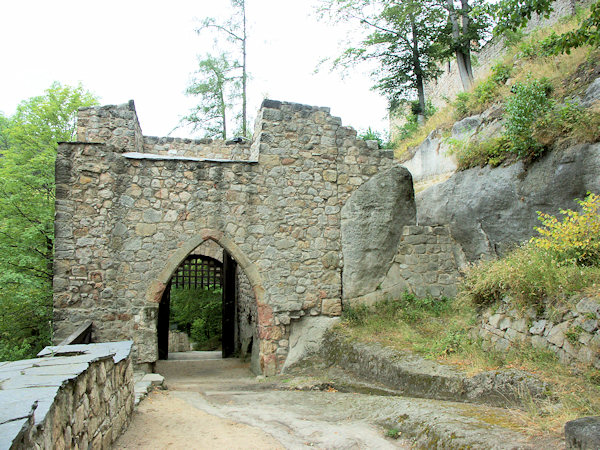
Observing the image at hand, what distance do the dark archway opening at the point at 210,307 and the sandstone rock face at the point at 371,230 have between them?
2.72 m

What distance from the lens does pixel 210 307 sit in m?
15.3

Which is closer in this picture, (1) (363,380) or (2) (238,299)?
(1) (363,380)

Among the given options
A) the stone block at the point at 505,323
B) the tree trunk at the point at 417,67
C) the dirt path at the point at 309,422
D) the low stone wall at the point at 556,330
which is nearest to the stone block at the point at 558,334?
the low stone wall at the point at 556,330

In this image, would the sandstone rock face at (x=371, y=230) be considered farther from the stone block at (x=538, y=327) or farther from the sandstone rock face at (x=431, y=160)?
the stone block at (x=538, y=327)

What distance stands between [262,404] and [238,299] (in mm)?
7093

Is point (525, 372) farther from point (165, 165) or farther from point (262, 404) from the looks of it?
point (165, 165)

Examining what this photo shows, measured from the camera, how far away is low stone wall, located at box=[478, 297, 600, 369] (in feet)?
13.2

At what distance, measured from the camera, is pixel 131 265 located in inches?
280

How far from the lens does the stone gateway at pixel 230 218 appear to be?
6.98 meters

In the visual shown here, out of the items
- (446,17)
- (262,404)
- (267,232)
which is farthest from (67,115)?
(446,17)

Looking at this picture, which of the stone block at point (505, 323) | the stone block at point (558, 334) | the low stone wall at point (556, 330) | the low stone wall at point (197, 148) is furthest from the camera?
the low stone wall at point (197, 148)

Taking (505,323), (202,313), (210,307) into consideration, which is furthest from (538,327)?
(202,313)

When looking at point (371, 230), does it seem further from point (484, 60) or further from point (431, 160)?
point (484, 60)

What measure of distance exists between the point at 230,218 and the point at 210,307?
28.0ft
